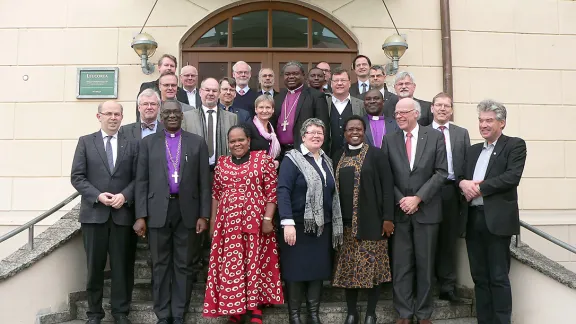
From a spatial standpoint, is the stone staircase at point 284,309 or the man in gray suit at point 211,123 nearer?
the stone staircase at point 284,309

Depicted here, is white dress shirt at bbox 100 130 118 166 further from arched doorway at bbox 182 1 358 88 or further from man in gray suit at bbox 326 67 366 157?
arched doorway at bbox 182 1 358 88

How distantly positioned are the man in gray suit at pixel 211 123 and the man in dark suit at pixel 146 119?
10.6 inches

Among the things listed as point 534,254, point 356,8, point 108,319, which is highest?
point 356,8

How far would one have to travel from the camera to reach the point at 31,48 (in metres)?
7.05

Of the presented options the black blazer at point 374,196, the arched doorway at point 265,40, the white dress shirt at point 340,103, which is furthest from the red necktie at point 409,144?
the arched doorway at point 265,40

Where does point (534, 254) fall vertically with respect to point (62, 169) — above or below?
below

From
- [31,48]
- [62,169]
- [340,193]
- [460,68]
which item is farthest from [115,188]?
[460,68]

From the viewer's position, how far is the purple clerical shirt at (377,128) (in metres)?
5.02

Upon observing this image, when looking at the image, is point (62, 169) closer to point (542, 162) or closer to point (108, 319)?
point (108, 319)

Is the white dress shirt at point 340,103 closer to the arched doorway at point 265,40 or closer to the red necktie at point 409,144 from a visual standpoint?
the red necktie at point 409,144

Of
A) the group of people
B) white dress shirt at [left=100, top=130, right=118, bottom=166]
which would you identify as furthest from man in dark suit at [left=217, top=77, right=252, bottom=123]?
white dress shirt at [left=100, top=130, right=118, bottom=166]

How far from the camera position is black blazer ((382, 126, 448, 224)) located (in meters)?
4.43

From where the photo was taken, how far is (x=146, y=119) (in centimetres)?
490

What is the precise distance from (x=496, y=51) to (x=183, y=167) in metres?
4.91
